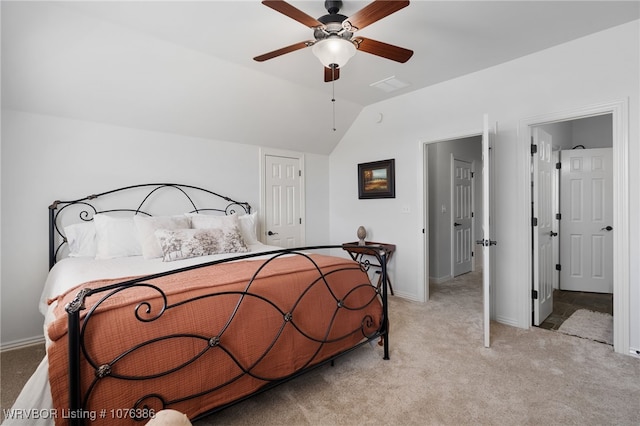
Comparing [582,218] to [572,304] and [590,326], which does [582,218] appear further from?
[590,326]

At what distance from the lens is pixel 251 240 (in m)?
3.65

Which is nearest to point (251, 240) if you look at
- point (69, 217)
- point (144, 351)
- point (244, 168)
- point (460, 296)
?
point (244, 168)

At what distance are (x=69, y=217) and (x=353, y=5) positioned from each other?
→ 10.4 feet

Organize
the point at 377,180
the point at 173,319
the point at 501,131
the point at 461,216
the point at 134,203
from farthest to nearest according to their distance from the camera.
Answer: the point at 461,216 < the point at 377,180 < the point at 134,203 < the point at 501,131 < the point at 173,319

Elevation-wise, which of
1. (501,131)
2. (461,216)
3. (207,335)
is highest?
(501,131)

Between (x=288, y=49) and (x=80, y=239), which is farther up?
(x=288, y=49)

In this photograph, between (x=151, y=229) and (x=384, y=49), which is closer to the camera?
(x=384, y=49)

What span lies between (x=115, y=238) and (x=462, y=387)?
309 centimetres

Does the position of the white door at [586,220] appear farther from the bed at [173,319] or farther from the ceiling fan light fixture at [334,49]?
the ceiling fan light fixture at [334,49]

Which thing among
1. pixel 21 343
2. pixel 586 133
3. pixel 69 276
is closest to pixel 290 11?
pixel 69 276

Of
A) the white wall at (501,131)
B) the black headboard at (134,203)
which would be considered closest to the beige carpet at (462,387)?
the white wall at (501,131)

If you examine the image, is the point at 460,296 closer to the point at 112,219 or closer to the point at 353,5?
the point at 353,5

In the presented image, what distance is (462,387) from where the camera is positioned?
2.04m

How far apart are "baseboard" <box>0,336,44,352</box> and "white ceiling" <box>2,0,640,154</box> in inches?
81.7
